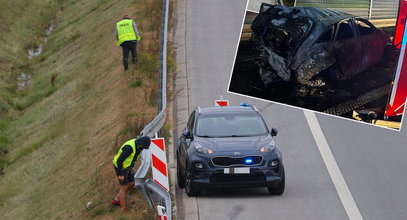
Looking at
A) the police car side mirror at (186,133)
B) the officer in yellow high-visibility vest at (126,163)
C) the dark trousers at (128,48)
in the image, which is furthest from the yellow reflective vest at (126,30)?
the officer in yellow high-visibility vest at (126,163)

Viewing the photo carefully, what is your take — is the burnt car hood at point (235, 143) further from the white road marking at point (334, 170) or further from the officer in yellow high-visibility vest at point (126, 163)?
the white road marking at point (334, 170)

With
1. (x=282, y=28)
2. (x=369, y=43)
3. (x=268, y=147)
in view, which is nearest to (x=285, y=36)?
(x=282, y=28)

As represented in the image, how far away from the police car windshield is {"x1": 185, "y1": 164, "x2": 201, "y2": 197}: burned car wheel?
94 cm

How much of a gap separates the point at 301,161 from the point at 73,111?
484 inches

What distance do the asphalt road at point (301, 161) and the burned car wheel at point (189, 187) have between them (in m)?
0.12

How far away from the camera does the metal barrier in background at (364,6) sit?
8955 millimetres

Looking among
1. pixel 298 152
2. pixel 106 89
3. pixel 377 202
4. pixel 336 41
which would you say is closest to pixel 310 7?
pixel 336 41

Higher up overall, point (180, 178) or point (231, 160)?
point (231, 160)

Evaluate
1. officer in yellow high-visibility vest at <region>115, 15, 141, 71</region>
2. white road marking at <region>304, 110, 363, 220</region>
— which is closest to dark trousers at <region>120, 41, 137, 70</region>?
officer in yellow high-visibility vest at <region>115, 15, 141, 71</region>

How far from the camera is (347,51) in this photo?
31.2 feet

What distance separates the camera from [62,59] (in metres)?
40.4

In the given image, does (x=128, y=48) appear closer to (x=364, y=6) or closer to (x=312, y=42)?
(x=312, y=42)

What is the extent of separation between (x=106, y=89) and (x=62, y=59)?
12.8 meters

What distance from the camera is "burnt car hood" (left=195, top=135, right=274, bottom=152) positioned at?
15.2 meters
